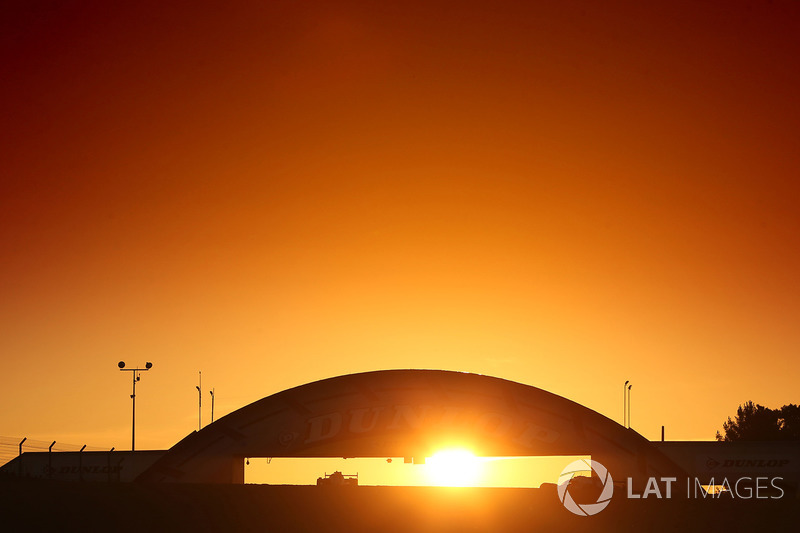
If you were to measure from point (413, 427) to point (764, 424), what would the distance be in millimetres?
93963

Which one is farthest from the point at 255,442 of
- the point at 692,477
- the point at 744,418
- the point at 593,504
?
the point at 744,418

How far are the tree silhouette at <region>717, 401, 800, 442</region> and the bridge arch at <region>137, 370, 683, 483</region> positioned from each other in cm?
7101

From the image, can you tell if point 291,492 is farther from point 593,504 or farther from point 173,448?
point 173,448

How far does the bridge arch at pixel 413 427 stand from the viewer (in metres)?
58.9

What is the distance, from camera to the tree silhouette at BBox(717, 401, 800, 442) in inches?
5108

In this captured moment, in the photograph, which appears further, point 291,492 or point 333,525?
point 291,492

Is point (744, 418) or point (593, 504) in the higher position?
point (744, 418)

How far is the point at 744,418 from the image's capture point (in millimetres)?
145375

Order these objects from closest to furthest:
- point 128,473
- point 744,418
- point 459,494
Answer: point 459,494 < point 128,473 < point 744,418

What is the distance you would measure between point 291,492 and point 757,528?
12152 mm

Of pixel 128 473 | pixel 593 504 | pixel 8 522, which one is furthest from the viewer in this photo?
pixel 128 473

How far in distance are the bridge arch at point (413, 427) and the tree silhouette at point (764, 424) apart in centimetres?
7101

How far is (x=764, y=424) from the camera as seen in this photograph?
137 m

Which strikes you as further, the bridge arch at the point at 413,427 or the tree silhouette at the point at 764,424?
the tree silhouette at the point at 764,424
